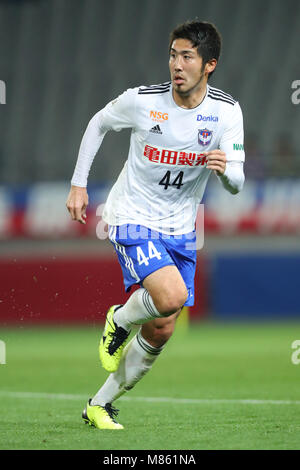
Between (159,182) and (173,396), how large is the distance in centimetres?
216

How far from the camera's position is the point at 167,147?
549 cm

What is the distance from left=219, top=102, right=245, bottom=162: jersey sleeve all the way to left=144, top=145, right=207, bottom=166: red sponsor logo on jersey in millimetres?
164

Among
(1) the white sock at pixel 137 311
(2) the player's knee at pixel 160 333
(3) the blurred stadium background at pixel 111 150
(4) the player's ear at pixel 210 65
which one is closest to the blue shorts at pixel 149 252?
(1) the white sock at pixel 137 311

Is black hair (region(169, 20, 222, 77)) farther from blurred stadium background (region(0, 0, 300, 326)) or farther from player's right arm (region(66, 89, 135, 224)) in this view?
blurred stadium background (region(0, 0, 300, 326))

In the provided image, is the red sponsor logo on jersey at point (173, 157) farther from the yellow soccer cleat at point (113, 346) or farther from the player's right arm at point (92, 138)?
the yellow soccer cleat at point (113, 346)

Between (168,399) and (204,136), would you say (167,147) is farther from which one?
(168,399)

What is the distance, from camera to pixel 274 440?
4.60 m

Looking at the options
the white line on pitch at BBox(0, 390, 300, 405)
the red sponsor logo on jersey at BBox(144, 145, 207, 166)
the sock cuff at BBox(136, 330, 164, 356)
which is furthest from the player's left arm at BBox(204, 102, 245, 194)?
the white line on pitch at BBox(0, 390, 300, 405)

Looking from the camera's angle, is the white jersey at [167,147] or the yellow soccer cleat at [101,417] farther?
the white jersey at [167,147]

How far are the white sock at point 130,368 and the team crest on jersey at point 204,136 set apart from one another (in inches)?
47.7

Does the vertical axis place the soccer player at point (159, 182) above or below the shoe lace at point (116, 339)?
above

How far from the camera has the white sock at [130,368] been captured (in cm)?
545

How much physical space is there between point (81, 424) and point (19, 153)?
42.7 feet

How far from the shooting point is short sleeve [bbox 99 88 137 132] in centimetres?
557
